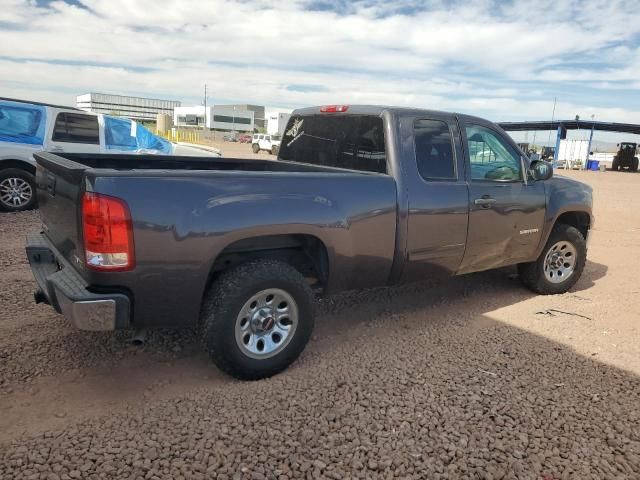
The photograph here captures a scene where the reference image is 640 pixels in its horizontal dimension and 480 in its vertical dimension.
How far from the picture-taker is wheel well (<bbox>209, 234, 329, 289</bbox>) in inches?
126

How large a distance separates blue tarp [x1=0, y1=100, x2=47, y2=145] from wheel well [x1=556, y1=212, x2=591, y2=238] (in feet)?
25.6

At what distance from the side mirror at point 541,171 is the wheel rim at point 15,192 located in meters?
7.46

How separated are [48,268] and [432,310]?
131 inches

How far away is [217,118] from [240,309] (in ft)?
361

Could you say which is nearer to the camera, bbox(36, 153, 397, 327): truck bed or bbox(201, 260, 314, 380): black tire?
bbox(36, 153, 397, 327): truck bed

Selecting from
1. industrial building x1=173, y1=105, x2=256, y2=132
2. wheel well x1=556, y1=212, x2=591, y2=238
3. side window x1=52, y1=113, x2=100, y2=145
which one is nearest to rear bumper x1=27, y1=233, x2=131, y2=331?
wheel well x1=556, y1=212, x2=591, y2=238

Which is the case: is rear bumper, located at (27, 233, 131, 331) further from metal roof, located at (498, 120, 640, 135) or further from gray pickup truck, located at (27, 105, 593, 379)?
metal roof, located at (498, 120, 640, 135)

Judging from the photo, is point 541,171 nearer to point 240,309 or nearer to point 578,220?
point 578,220

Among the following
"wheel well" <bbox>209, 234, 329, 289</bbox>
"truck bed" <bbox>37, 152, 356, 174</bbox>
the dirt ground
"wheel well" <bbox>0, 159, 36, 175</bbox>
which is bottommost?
the dirt ground

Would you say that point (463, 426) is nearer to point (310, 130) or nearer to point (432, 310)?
point (432, 310)

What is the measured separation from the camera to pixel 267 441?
2662mm

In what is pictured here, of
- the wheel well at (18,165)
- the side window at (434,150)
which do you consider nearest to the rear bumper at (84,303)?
the side window at (434,150)

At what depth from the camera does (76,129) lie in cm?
846

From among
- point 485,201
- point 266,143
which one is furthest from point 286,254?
point 266,143
